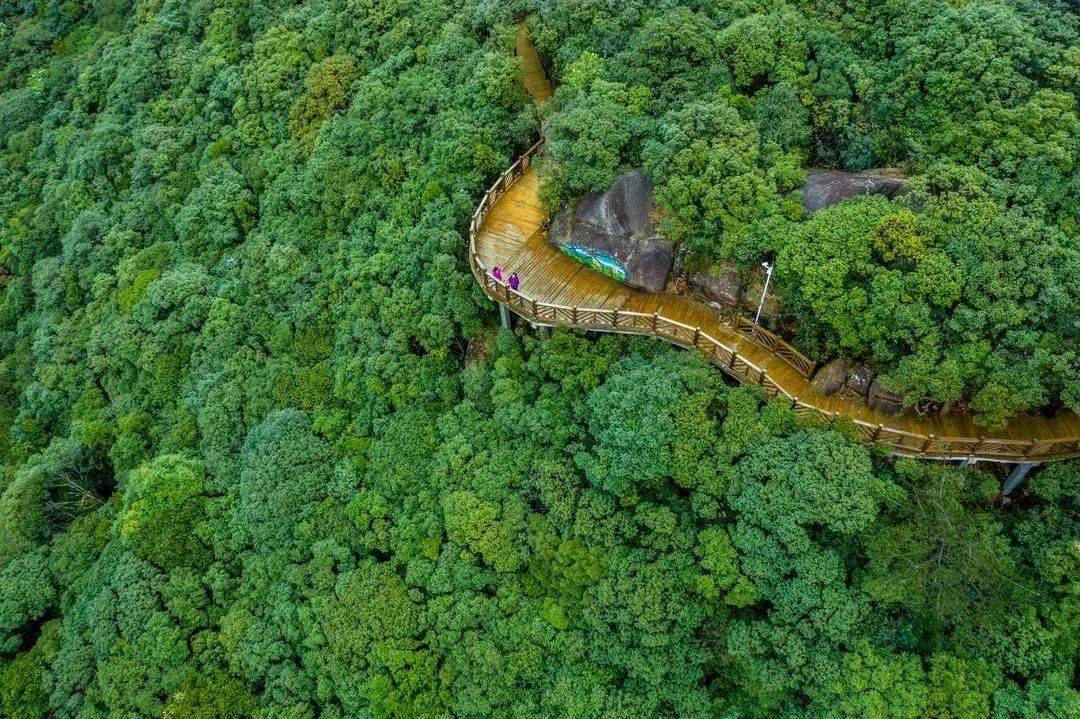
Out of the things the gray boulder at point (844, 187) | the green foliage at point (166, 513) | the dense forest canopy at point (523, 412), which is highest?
the gray boulder at point (844, 187)

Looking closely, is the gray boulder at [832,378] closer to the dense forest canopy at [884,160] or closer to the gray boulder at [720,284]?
the dense forest canopy at [884,160]

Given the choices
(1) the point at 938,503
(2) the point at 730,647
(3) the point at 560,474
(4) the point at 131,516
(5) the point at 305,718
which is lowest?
(5) the point at 305,718

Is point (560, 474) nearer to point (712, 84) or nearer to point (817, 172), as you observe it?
point (817, 172)

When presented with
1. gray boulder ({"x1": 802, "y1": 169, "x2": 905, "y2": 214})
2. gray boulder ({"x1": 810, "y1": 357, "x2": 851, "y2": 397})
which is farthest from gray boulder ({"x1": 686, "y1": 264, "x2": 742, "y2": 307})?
gray boulder ({"x1": 810, "y1": 357, "x2": 851, "y2": 397})

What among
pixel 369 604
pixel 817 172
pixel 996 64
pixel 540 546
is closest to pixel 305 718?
pixel 369 604

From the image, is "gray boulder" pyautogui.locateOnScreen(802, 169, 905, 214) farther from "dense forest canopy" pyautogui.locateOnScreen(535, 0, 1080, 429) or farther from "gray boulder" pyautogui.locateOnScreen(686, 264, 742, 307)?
"gray boulder" pyautogui.locateOnScreen(686, 264, 742, 307)

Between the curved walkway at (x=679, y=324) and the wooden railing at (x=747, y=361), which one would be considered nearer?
the wooden railing at (x=747, y=361)

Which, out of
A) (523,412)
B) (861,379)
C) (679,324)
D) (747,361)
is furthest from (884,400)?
(523,412)

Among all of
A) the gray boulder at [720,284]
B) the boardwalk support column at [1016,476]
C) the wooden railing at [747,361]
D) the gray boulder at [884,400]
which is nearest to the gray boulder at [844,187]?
the gray boulder at [720,284]
